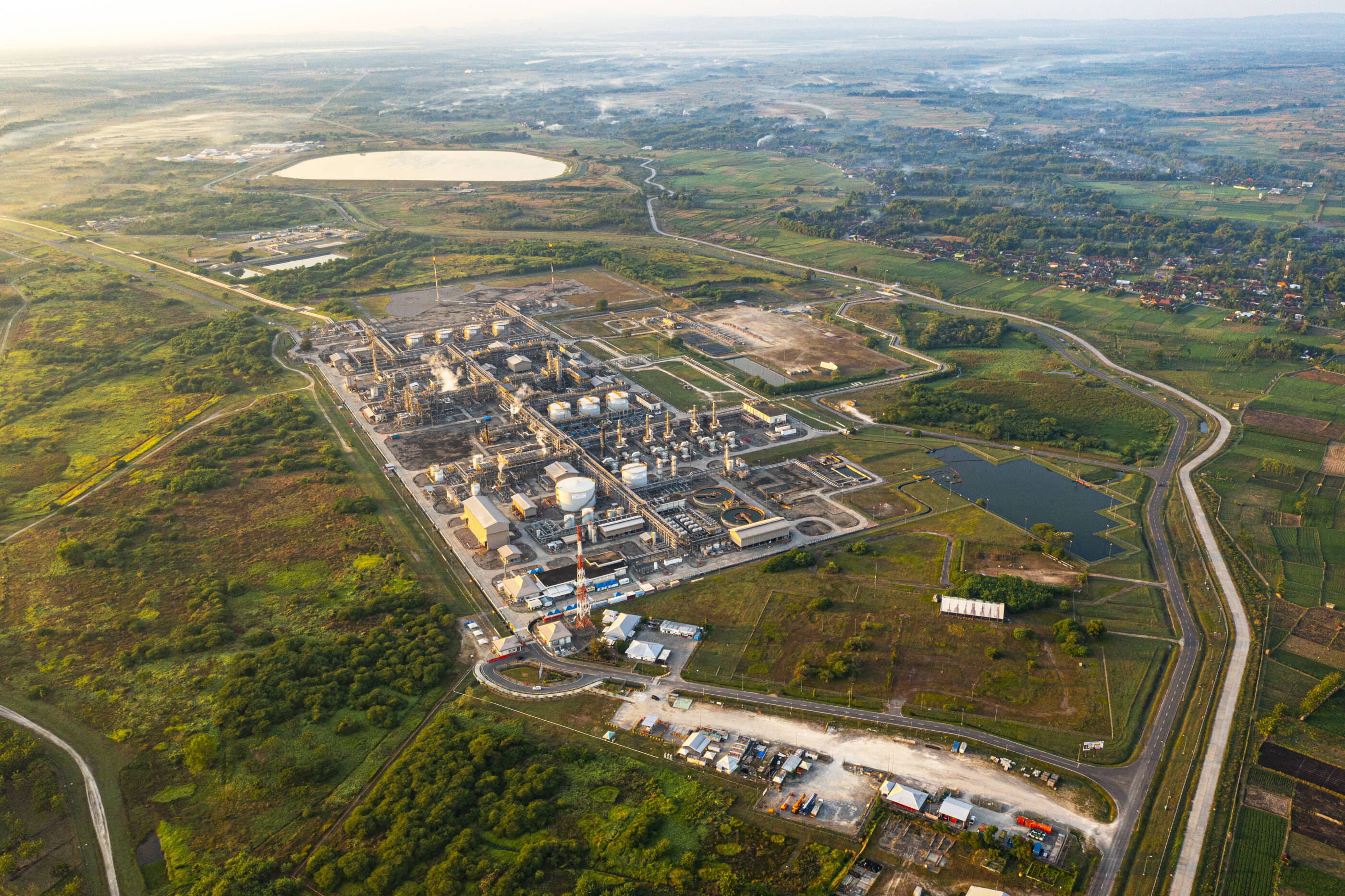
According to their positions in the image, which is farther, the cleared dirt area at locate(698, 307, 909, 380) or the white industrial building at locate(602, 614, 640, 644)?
the cleared dirt area at locate(698, 307, 909, 380)

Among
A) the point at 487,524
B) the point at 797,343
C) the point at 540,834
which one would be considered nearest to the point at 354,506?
the point at 487,524

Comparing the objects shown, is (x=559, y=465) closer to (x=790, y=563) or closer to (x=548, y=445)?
(x=548, y=445)

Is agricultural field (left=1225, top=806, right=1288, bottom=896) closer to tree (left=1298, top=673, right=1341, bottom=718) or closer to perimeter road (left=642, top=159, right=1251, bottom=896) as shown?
perimeter road (left=642, top=159, right=1251, bottom=896)

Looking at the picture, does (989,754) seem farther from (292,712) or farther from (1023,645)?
(292,712)

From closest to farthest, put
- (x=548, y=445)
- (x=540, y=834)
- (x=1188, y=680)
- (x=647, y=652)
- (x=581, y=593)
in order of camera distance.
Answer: (x=540, y=834) → (x=1188, y=680) → (x=647, y=652) → (x=581, y=593) → (x=548, y=445)

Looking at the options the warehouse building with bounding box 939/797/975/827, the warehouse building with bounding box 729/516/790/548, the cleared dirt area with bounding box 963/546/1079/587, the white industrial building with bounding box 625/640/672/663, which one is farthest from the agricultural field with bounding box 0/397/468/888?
the cleared dirt area with bounding box 963/546/1079/587

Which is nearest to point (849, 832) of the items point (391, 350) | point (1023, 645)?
point (1023, 645)
